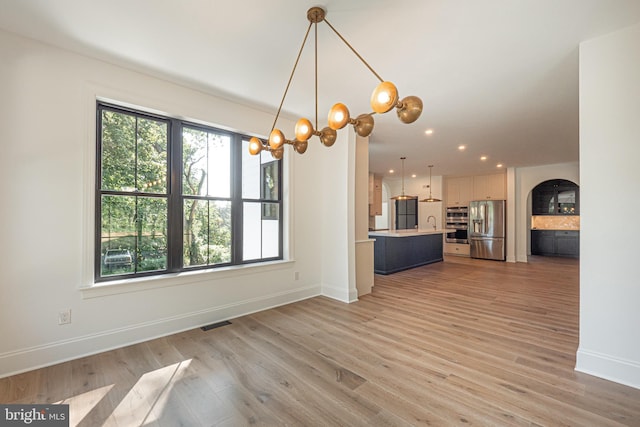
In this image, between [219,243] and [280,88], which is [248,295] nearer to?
[219,243]

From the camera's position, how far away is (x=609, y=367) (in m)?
2.17

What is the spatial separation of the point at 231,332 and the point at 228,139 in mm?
2319

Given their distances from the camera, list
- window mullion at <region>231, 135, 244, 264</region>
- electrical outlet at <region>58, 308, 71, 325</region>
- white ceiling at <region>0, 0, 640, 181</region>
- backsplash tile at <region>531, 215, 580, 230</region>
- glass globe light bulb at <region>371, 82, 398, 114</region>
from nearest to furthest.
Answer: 1. glass globe light bulb at <region>371, 82, 398, 114</region>
2. white ceiling at <region>0, 0, 640, 181</region>
3. electrical outlet at <region>58, 308, 71, 325</region>
4. window mullion at <region>231, 135, 244, 264</region>
5. backsplash tile at <region>531, 215, 580, 230</region>

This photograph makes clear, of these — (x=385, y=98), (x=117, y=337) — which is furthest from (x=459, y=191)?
(x=117, y=337)

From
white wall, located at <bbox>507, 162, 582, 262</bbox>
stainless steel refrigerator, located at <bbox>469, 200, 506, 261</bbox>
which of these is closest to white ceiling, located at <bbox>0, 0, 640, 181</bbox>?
white wall, located at <bbox>507, 162, 582, 262</bbox>

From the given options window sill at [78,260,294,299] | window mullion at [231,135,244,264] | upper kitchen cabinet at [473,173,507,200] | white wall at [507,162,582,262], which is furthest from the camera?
upper kitchen cabinet at [473,173,507,200]

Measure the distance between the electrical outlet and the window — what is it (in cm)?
36

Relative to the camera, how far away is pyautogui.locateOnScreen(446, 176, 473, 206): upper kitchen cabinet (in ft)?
30.1

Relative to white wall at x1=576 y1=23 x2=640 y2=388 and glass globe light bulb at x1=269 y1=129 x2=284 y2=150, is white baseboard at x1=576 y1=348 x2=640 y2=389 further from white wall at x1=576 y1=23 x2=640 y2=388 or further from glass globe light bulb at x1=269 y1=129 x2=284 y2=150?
glass globe light bulb at x1=269 y1=129 x2=284 y2=150

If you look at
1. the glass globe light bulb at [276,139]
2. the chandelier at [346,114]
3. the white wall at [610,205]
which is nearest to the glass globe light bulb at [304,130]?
the chandelier at [346,114]

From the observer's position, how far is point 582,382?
2.14 m

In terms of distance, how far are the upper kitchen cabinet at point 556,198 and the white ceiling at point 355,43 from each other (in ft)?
21.2

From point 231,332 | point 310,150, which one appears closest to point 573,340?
point 231,332

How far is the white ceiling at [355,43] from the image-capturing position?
1.96 meters
